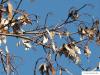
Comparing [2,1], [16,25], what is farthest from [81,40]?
[2,1]

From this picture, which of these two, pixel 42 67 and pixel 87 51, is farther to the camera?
pixel 87 51

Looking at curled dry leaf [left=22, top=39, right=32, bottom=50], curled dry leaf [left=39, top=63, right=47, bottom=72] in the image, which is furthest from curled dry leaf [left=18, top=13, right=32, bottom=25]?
curled dry leaf [left=39, top=63, right=47, bottom=72]

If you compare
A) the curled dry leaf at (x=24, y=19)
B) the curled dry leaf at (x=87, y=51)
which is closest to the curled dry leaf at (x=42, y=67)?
the curled dry leaf at (x=24, y=19)

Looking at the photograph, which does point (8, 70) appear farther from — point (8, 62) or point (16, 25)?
point (16, 25)

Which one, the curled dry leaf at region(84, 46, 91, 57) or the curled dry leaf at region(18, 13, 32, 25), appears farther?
the curled dry leaf at region(84, 46, 91, 57)

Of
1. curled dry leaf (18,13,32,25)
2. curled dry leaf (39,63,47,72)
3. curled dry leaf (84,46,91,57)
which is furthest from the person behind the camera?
curled dry leaf (84,46,91,57)

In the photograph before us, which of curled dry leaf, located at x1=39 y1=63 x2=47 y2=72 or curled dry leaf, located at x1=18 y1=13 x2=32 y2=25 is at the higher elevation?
curled dry leaf, located at x1=18 y1=13 x2=32 y2=25

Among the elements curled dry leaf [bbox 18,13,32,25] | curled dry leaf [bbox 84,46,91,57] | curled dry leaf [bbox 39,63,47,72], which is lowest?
curled dry leaf [bbox 39,63,47,72]

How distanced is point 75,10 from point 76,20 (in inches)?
4.0

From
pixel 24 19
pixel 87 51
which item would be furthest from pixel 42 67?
pixel 87 51

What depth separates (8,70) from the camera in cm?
229

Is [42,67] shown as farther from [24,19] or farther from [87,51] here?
[87,51]

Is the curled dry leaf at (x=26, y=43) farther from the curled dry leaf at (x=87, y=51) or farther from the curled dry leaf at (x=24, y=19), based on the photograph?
the curled dry leaf at (x=87, y=51)

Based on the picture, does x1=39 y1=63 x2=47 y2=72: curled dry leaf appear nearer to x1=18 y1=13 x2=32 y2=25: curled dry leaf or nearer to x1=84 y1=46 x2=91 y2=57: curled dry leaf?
x1=18 y1=13 x2=32 y2=25: curled dry leaf
